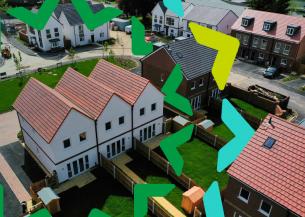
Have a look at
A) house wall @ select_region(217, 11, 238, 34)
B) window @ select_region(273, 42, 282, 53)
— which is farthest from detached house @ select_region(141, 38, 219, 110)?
house wall @ select_region(217, 11, 238, 34)

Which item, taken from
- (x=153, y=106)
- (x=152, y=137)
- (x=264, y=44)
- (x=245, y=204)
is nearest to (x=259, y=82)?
(x=264, y=44)

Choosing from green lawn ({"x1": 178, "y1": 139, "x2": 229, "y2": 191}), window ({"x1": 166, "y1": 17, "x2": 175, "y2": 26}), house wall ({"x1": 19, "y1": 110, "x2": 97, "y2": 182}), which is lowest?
green lawn ({"x1": 178, "y1": 139, "x2": 229, "y2": 191})

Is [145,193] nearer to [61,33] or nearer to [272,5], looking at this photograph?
[61,33]

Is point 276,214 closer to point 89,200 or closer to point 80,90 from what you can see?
point 89,200

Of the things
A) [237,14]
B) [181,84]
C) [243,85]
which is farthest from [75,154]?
[237,14]

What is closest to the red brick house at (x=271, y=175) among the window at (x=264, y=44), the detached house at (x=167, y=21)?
the window at (x=264, y=44)

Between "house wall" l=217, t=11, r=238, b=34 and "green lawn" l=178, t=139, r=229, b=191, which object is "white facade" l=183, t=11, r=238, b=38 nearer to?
"house wall" l=217, t=11, r=238, b=34

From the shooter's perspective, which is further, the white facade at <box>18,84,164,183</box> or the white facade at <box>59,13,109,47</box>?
the white facade at <box>59,13,109,47</box>
